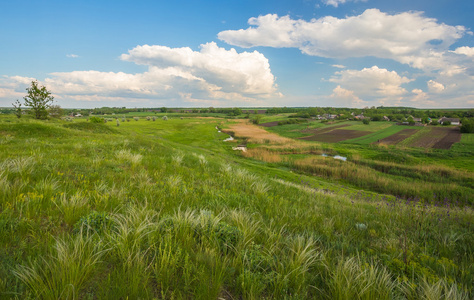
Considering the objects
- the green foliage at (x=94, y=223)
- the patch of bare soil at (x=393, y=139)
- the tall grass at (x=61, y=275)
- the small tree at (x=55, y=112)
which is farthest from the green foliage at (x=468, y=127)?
the small tree at (x=55, y=112)

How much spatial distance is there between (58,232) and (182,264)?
2309mm

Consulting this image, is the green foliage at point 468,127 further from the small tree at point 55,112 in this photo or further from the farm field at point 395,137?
the small tree at point 55,112

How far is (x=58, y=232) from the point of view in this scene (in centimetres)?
338

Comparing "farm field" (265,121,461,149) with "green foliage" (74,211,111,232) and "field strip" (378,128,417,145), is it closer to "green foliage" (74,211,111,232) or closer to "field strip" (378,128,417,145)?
"field strip" (378,128,417,145)

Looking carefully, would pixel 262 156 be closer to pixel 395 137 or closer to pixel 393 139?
pixel 393 139

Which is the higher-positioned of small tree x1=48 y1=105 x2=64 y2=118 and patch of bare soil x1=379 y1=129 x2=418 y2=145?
small tree x1=48 y1=105 x2=64 y2=118

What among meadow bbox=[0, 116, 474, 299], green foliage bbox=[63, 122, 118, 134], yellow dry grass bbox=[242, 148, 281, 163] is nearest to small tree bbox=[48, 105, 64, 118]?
green foliage bbox=[63, 122, 118, 134]

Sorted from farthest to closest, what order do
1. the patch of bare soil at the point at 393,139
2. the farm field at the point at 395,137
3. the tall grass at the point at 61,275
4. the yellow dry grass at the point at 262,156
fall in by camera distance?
1. the patch of bare soil at the point at 393,139
2. the farm field at the point at 395,137
3. the yellow dry grass at the point at 262,156
4. the tall grass at the point at 61,275

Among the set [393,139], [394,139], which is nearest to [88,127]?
[393,139]

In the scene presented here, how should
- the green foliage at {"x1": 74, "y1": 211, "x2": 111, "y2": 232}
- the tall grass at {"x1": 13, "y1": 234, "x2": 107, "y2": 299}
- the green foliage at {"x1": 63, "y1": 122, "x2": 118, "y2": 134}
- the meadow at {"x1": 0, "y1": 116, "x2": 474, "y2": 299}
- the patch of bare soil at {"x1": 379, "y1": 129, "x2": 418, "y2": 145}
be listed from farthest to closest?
the patch of bare soil at {"x1": 379, "y1": 129, "x2": 418, "y2": 145} < the green foliage at {"x1": 63, "y1": 122, "x2": 118, "y2": 134} < the green foliage at {"x1": 74, "y1": 211, "x2": 111, "y2": 232} < the meadow at {"x1": 0, "y1": 116, "x2": 474, "y2": 299} < the tall grass at {"x1": 13, "y1": 234, "x2": 107, "y2": 299}

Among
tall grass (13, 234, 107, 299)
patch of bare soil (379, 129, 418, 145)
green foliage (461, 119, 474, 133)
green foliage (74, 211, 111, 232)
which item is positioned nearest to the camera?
tall grass (13, 234, 107, 299)

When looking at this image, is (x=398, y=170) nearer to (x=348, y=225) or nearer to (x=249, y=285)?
(x=348, y=225)

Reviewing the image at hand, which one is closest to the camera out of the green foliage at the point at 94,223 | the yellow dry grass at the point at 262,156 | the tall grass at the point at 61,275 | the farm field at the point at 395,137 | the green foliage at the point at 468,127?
the tall grass at the point at 61,275

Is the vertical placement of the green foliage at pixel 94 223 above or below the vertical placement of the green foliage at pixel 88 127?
below
